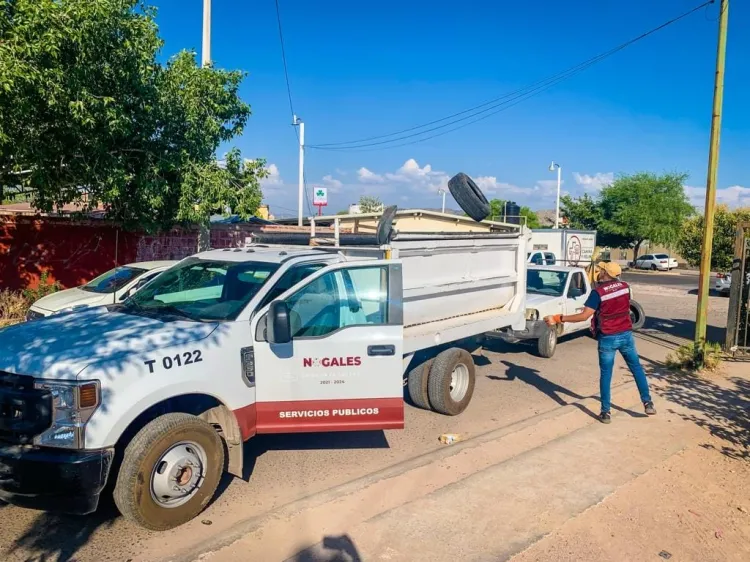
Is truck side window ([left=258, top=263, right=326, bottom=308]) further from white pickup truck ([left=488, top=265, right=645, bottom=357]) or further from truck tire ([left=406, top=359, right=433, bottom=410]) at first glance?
white pickup truck ([left=488, top=265, right=645, bottom=357])

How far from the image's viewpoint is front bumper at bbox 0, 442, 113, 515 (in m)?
3.48

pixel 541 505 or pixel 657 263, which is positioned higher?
pixel 541 505

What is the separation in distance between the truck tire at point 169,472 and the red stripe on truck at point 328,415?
51 cm

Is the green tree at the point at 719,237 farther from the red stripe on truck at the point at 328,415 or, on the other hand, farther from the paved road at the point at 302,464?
the red stripe on truck at the point at 328,415

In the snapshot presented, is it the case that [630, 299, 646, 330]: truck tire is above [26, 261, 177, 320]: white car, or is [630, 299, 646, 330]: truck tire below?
below

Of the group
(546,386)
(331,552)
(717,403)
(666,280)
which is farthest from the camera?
(666,280)

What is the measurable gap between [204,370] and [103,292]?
6693mm

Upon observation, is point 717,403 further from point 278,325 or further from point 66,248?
point 66,248

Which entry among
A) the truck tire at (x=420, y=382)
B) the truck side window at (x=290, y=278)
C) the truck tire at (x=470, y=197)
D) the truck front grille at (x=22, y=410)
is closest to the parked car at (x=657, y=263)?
the truck tire at (x=470, y=197)

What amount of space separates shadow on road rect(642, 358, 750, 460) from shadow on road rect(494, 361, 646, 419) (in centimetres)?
78

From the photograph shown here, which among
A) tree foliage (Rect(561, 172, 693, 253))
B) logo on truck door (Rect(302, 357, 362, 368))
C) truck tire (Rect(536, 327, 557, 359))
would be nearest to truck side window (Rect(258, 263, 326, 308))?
logo on truck door (Rect(302, 357, 362, 368))

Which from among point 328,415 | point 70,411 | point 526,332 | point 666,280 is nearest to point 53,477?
point 70,411

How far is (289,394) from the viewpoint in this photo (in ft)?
15.2

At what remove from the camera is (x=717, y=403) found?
7383 mm
